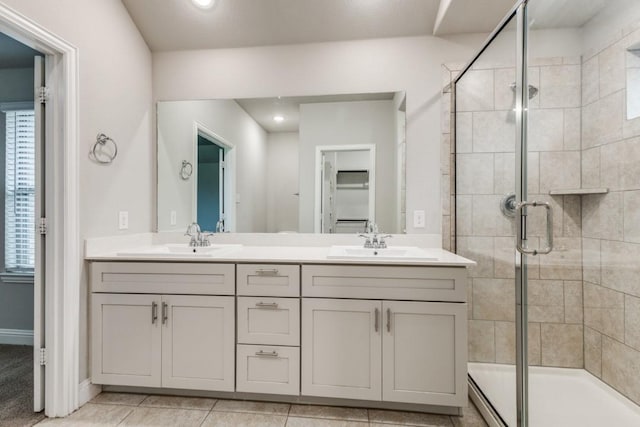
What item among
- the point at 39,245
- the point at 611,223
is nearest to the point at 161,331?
the point at 39,245

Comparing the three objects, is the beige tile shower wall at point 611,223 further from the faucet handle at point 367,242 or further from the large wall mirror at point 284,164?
the faucet handle at point 367,242

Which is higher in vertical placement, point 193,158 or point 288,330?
point 193,158

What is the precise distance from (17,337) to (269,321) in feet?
7.70

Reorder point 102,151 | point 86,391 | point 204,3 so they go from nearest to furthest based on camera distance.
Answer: point 86,391
point 102,151
point 204,3

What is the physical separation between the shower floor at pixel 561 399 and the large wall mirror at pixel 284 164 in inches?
40.9

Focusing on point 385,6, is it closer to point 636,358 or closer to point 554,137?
point 554,137

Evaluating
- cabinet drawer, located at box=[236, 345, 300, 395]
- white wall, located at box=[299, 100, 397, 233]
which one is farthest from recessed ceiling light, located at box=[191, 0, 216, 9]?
cabinet drawer, located at box=[236, 345, 300, 395]

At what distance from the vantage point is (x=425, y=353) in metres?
1.70

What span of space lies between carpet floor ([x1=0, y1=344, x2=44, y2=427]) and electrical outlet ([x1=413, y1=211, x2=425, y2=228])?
2380mm

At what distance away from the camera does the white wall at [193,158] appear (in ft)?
7.86

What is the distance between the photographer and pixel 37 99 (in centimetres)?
175

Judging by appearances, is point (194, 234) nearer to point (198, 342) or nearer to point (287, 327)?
point (198, 342)

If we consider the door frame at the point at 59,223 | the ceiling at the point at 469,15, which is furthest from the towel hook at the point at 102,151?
the ceiling at the point at 469,15

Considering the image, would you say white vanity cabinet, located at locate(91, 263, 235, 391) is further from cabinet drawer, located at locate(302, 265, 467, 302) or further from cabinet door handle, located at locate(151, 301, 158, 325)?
cabinet drawer, located at locate(302, 265, 467, 302)
